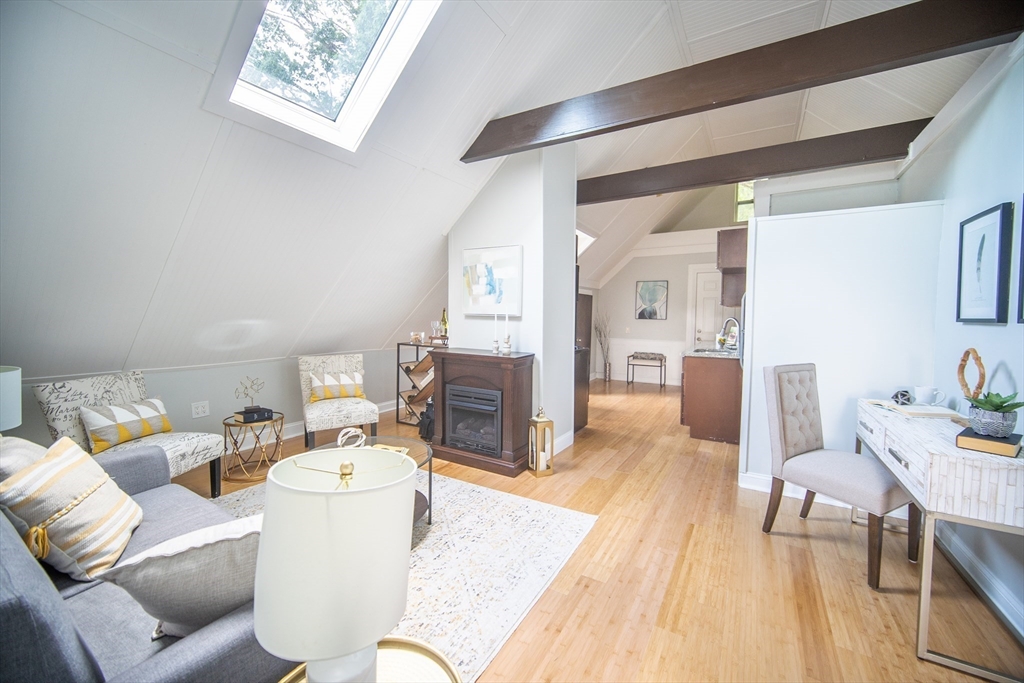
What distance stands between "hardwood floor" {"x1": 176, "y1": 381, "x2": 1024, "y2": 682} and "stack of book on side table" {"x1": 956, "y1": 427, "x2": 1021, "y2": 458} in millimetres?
786

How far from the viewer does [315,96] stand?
247cm

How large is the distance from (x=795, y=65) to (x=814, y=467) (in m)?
2.05

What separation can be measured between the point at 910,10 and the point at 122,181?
379 centimetres

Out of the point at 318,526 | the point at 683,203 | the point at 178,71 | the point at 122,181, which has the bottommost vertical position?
the point at 318,526

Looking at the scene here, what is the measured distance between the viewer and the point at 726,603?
186 centimetres

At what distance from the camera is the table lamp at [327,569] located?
0.58 m

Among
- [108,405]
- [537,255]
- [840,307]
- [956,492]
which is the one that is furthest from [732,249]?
[108,405]

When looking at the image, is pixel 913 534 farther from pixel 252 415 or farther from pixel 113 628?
pixel 252 415

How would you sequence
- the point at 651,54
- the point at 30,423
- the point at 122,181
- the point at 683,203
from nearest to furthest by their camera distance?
the point at 122,181 < the point at 30,423 < the point at 651,54 < the point at 683,203

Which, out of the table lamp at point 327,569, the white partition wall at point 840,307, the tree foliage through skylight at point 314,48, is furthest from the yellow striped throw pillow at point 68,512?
the white partition wall at point 840,307

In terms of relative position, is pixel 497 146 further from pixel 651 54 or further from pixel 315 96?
pixel 651 54

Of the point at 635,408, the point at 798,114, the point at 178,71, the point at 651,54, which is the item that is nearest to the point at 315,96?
the point at 178,71

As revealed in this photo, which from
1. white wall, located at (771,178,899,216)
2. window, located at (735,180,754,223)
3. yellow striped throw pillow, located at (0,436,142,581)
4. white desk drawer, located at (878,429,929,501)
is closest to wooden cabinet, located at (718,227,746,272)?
white wall, located at (771,178,899,216)

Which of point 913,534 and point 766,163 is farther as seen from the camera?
point 766,163
